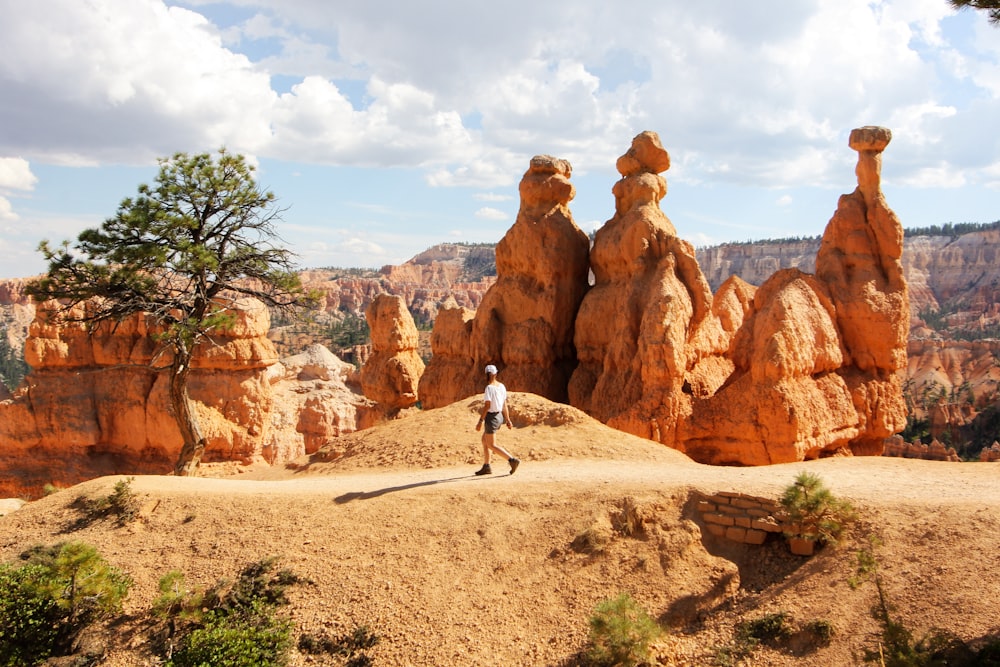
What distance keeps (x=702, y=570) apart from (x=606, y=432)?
5.27 meters

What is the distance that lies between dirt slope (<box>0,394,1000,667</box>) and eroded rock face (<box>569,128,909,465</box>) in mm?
4294

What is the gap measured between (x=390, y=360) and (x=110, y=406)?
9.28m

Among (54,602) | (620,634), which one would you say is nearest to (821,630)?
(620,634)

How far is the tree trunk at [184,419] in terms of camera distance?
14992 millimetres

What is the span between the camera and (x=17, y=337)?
9056 cm

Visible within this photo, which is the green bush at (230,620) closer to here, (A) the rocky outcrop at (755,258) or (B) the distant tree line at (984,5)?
(B) the distant tree line at (984,5)

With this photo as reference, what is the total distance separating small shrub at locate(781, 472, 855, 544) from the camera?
9031 millimetres

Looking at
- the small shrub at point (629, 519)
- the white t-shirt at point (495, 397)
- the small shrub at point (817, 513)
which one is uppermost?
the white t-shirt at point (495, 397)

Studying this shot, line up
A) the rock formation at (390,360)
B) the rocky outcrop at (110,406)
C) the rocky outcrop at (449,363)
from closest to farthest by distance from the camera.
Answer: the rocky outcrop at (449,363) < the rocky outcrop at (110,406) < the rock formation at (390,360)

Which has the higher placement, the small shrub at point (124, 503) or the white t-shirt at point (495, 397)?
the white t-shirt at point (495, 397)

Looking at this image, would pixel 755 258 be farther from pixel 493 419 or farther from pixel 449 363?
pixel 493 419

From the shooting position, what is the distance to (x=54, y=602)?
10117 millimetres

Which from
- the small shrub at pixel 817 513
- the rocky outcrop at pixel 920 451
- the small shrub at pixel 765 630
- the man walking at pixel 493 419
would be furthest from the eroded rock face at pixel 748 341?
the rocky outcrop at pixel 920 451

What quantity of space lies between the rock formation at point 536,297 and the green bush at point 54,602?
40.1 feet
